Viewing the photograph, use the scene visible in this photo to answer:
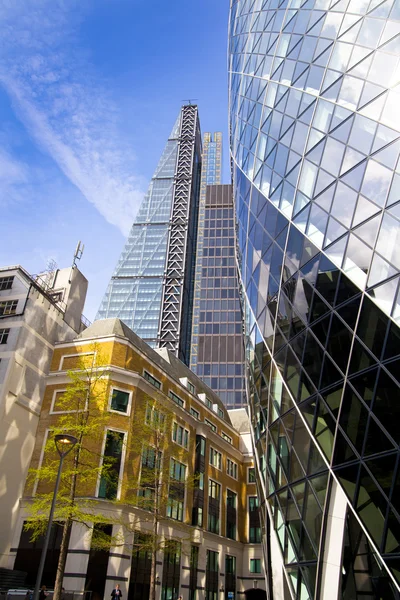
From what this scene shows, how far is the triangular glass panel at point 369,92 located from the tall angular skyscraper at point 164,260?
109 m

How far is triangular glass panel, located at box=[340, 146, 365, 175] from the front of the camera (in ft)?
63.8

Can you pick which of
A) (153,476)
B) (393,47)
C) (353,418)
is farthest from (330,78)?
(153,476)

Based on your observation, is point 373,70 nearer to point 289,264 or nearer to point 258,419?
point 289,264

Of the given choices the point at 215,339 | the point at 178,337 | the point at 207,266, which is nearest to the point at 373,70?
the point at 215,339

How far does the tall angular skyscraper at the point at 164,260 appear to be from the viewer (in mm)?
136625

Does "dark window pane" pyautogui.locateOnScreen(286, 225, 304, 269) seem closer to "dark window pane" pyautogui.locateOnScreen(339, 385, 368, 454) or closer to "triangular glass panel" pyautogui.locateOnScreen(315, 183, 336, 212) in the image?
"triangular glass panel" pyautogui.locateOnScreen(315, 183, 336, 212)

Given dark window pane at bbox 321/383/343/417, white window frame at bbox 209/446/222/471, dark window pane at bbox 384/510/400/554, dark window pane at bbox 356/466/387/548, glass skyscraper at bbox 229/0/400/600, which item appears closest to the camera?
dark window pane at bbox 384/510/400/554

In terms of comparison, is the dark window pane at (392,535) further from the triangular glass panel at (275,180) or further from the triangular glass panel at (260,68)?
the triangular glass panel at (260,68)

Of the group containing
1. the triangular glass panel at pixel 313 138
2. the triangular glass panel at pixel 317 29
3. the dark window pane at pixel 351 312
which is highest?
the triangular glass panel at pixel 317 29

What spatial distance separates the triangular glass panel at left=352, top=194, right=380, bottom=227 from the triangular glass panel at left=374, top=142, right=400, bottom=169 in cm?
150

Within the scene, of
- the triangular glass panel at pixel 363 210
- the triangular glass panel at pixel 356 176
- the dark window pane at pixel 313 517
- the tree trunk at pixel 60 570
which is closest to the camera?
the triangular glass panel at pixel 363 210

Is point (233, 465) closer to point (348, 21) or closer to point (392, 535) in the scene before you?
point (392, 535)

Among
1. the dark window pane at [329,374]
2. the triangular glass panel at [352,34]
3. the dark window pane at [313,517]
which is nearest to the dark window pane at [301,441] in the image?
the dark window pane at [313,517]

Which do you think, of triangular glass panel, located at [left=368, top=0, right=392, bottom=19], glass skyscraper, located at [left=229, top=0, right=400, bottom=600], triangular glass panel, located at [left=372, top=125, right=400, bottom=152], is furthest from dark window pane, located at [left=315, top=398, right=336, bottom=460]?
triangular glass panel, located at [left=368, top=0, right=392, bottom=19]
